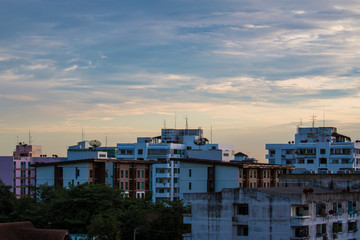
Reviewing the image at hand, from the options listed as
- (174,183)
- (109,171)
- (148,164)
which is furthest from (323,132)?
(109,171)

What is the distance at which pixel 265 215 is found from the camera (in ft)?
167

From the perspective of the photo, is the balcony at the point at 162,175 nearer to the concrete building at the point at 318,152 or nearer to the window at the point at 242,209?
the concrete building at the point at 318,152

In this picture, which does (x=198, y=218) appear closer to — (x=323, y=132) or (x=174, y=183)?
(x=174, y=183)

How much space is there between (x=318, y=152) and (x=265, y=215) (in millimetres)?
83494

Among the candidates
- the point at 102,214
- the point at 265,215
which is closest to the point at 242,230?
the point at 265,215

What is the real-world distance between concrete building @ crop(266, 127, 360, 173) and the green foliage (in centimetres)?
5931

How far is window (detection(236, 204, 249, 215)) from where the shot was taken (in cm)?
5209

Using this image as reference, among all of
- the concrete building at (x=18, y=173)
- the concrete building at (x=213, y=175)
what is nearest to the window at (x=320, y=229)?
the concrete building at (x=213, y=175)

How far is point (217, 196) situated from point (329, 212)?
999 cm

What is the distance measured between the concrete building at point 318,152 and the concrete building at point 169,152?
37.4 feet

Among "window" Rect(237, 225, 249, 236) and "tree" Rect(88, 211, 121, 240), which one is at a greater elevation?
"window" Rect(237, 225, 249, 236)

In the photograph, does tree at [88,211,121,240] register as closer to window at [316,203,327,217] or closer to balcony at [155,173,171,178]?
window at [316,203,327,217]

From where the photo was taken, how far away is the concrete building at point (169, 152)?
398 ft

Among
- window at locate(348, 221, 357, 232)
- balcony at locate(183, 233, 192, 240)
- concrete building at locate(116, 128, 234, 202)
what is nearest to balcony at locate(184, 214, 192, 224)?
balcony at locate(183, 233, 192, 240)
